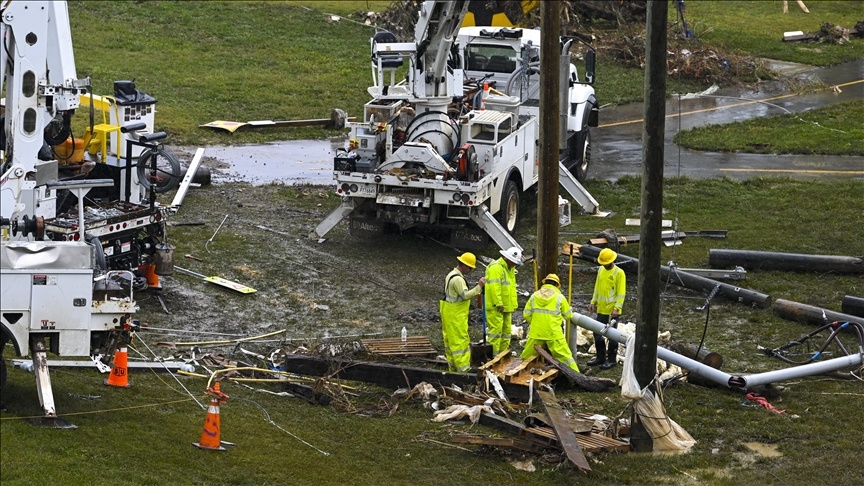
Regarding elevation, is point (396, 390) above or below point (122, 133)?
below

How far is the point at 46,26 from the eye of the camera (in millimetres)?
15211

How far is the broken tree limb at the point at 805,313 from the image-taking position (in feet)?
55.8

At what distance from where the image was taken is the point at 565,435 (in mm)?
12688

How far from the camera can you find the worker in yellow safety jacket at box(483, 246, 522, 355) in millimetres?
15648

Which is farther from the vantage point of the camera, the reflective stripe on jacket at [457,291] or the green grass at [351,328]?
the reflective stripe on jacket at [457,291]

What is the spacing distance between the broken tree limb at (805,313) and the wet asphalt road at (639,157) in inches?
234

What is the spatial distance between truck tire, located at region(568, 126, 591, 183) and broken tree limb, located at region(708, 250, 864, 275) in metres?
5.48

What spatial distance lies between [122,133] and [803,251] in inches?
423

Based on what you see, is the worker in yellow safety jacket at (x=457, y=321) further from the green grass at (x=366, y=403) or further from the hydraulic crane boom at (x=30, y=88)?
the hydraulic crane boom at (x=30, y=88)

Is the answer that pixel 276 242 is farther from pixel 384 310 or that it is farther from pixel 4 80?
pixel 4 80

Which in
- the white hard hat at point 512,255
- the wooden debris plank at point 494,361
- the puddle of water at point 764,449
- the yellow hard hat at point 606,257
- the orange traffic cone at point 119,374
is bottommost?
the puddle of water at point 764,449

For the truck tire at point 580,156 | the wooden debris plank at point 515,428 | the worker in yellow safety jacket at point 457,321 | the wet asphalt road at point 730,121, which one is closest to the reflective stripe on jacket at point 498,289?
the worker in yellow safety jacket at point 457,321

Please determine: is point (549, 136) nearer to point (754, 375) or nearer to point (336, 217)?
point (754, 375)

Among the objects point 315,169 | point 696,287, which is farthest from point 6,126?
point 315,169
